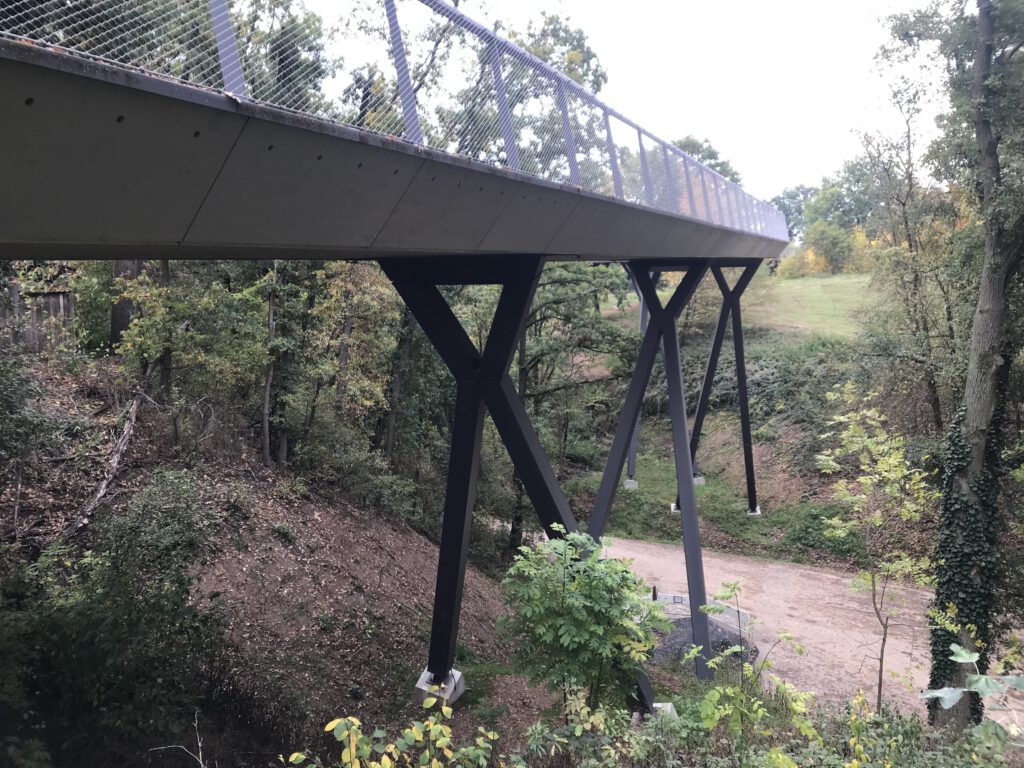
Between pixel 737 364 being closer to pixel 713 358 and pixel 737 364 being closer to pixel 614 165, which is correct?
pixel 713 358

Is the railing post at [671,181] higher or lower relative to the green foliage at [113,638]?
higher

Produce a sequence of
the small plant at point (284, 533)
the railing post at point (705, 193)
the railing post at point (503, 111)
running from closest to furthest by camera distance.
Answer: the railing post at point (503, 111), the small plant at point (284, 533), the railing post at point (705, 193)

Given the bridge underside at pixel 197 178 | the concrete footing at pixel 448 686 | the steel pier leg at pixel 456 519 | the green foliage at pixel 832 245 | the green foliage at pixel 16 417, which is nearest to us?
the bridge underside at pixel 197 178

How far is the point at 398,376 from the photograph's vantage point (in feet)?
45.6

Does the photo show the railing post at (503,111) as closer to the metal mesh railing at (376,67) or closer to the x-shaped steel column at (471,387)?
the metal mesh railing at (376,67)

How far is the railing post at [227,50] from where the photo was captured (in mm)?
2957

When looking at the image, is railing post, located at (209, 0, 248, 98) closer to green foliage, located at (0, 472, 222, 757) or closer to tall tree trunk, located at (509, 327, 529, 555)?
green foliage, located at (0, 472, 222, 757)

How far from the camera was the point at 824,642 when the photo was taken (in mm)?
11945

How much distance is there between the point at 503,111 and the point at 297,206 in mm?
2258

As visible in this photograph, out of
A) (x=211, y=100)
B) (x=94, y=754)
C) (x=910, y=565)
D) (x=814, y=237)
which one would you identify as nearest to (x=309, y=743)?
(x=94, y=754)

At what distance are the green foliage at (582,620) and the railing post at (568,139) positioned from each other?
3157mm

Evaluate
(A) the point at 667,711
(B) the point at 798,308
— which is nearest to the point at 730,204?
(A) the point at 667,711

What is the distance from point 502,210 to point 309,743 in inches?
181

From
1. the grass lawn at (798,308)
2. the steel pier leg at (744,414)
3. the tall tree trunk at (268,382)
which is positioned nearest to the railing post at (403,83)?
the tall tree trunk at (268,382)
